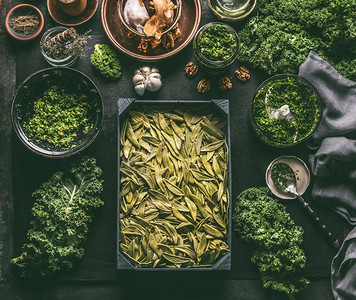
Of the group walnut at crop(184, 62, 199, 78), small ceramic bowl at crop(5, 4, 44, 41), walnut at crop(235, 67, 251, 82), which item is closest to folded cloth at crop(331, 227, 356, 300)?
walnut at crop(235, 67, 251, 82)

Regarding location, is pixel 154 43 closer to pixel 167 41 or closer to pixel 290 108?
pixel 167 41

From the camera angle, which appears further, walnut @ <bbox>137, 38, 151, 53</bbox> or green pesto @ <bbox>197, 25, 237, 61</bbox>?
walnut @ <bbox>137, 38, 151, 53</bbox>

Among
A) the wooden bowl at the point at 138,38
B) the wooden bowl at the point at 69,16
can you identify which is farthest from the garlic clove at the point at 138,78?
the wooden bowl at the point at 69,16

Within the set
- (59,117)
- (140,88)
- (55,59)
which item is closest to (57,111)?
(59,117)

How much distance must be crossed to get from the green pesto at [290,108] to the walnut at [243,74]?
0.21 meters

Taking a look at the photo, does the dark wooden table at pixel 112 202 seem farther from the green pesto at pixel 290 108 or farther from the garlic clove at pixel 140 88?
the green pesto at pixel 290 108

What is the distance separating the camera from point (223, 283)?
362 centimetres

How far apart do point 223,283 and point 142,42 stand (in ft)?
5.79

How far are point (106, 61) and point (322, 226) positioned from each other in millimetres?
1896

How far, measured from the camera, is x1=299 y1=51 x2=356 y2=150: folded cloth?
360 centimetres

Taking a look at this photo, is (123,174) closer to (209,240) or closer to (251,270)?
(209,240)

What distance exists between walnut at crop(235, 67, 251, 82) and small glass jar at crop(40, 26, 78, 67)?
1153 mm

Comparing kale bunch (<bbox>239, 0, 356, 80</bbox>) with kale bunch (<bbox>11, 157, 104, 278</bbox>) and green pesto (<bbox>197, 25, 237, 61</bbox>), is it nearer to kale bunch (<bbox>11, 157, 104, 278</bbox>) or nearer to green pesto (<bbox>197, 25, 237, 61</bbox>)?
green pesto (<bbox>197, 25, 237, 61</bbox>)

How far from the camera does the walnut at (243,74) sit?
373 cm
